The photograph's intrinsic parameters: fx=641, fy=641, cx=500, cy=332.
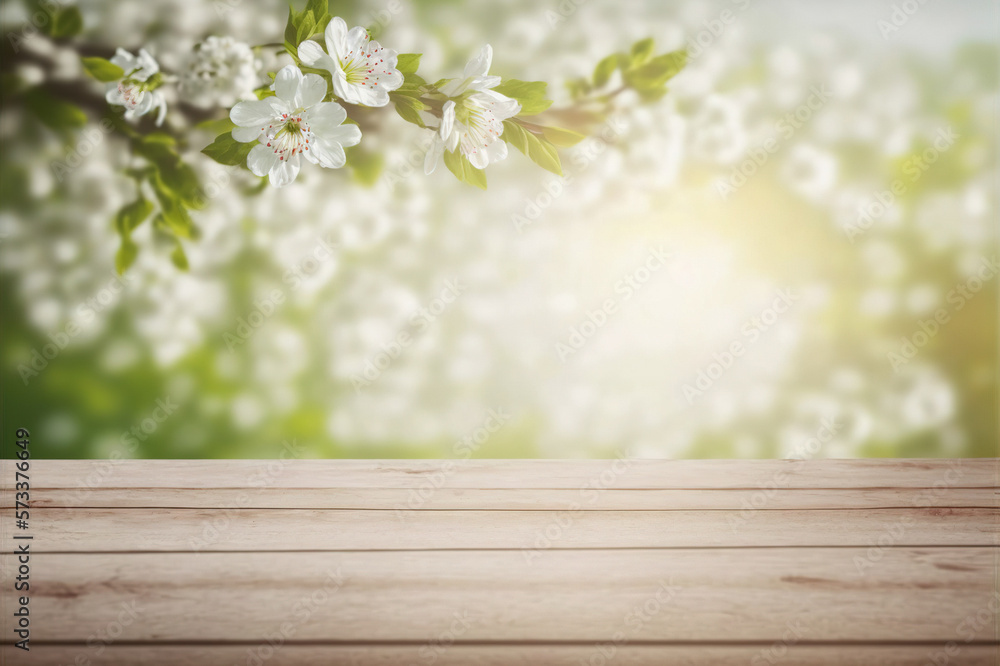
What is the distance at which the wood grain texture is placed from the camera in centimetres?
64

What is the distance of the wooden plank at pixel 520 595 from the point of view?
0.65 m

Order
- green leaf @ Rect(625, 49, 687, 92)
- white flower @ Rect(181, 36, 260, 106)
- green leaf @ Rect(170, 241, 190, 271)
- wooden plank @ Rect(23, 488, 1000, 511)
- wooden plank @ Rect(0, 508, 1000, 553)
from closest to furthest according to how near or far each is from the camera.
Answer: wooden plank @ Rect(0, 508, 1000, 553), wooden plank @ Rect(23, 488, 1000, 511), green leaf @ Rect(625, 49, 687, 92), white flower @ Rect(181, 36, 260, 106), green leaf @ Rect(170, 241, 190, 271)

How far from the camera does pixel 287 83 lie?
51cm

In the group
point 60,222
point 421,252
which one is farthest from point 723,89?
point 60,222

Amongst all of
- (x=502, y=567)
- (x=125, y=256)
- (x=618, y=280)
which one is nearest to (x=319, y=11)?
(x=502, y=567)

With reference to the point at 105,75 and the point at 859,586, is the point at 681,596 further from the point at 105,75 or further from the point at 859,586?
the point at 105,75

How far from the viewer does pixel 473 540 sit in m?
0.81

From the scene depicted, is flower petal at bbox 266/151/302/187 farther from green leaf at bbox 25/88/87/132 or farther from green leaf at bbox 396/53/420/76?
green leaf at bbox 25/88/87/132

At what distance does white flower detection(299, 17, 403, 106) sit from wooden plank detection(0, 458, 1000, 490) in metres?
0.63

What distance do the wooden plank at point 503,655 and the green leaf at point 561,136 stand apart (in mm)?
484

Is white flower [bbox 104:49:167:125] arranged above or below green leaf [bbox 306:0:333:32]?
below

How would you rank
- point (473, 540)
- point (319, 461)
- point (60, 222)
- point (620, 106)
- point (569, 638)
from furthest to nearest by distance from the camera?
point (60, 222) → point (620, 106) → point (319, 461) → point (473, 540) → point (569, 638)

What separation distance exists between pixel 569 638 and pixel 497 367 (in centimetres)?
94

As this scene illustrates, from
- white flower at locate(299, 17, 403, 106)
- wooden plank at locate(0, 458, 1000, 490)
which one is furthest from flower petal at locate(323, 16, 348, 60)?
wooden plank at locate(0, 458, 1000, 490)
